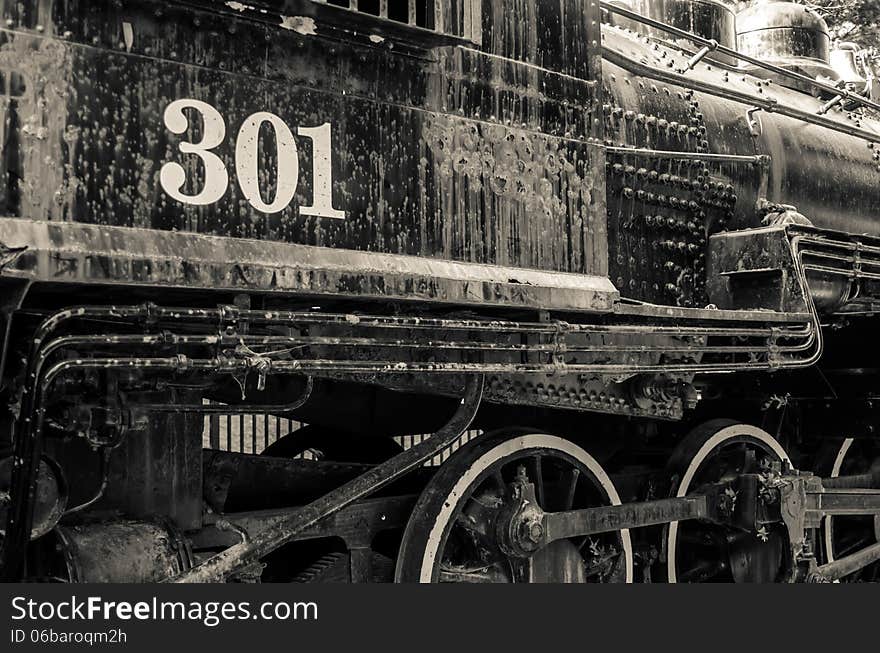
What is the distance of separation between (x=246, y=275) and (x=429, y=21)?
1009 millimetres

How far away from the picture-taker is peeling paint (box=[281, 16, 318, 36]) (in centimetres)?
286

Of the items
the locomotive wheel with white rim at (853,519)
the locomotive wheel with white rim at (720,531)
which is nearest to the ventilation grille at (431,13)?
the locomotive wheel with white rim at (720,531)

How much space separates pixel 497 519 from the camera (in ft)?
12.3

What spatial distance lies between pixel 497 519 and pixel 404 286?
1153mm

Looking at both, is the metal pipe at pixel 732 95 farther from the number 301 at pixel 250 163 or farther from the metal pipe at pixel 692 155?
the number 301 at pixel 250 163

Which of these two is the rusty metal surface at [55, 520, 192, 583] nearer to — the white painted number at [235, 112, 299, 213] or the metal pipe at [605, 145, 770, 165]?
the white painted number at [235, 112, 299, 213]

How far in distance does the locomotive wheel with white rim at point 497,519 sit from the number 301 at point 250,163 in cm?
120

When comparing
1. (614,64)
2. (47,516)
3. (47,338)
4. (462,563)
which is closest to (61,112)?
(47,338)

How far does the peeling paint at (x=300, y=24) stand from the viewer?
2863 millimetres

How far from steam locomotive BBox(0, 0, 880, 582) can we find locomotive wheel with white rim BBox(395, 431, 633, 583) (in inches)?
0.5

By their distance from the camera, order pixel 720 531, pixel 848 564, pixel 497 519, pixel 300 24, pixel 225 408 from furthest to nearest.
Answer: pixel 848 564
pixel 720 531
pixel 497 519
pixel 225 408
pixel 300 24

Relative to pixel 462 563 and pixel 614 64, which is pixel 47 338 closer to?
pixel 462 563

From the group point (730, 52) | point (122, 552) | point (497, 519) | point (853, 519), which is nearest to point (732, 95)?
point (730, 52)

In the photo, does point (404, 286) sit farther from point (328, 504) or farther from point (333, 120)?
point (328, 504)
